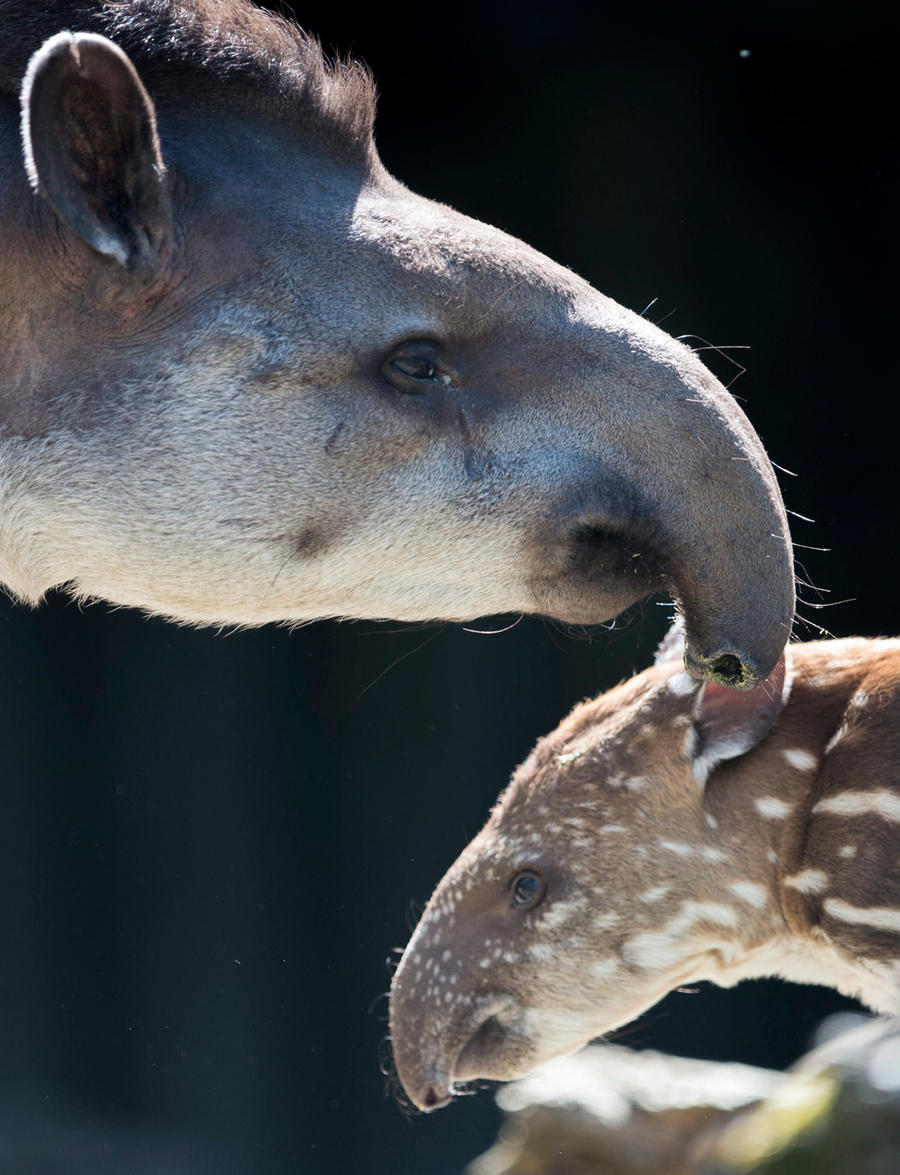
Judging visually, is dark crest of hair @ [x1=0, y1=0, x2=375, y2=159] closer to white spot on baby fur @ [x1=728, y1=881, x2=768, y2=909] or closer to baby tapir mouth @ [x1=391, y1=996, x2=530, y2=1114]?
white spot on baby fur @ [x1=728, y1=881, x2=768, y2=909]

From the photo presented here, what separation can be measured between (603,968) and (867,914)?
0.92 metres

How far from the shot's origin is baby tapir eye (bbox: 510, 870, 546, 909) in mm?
4320

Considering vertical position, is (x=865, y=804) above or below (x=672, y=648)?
above

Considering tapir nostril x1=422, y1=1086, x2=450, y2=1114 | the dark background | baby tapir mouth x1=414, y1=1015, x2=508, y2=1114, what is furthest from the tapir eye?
the dark background

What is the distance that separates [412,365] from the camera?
10.2ft

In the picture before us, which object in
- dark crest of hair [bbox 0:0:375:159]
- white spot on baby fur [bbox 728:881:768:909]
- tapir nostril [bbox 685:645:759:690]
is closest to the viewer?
tapir nostril [bbox 685:645:759:690]

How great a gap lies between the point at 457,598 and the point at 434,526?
21 centimetres

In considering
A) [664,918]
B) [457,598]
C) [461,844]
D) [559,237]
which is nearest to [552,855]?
[664,918]

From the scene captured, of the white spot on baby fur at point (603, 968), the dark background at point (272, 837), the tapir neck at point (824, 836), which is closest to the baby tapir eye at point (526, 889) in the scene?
the white spot on baby fur at point (603, 968)

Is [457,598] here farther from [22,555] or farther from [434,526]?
[22,555]

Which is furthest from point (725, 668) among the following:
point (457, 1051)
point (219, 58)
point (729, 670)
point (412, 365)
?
point (457, 1051)

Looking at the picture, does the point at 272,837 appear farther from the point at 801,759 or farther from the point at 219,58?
the point at 219,58

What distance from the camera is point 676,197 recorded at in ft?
21.2

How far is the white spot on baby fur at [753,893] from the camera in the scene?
13.5ft
